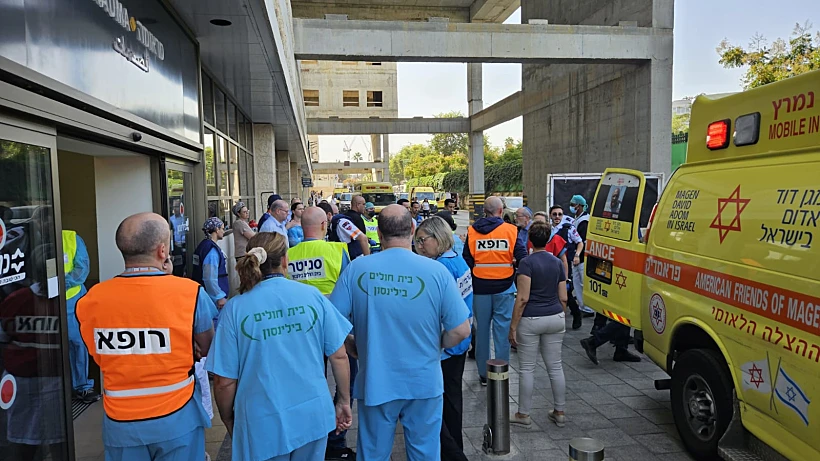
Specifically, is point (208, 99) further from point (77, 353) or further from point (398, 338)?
point (398, 338)

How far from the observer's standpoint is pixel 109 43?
13.8 ft

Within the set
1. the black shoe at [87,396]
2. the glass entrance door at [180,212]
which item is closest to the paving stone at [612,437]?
the glass entrance door at [180,212]

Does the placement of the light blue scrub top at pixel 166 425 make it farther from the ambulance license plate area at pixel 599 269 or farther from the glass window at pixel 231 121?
the glass window at pixel 231 121

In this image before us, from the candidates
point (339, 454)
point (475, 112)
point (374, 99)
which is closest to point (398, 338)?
point (339, 454)

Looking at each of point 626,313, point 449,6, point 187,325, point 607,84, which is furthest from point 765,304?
point 449,6

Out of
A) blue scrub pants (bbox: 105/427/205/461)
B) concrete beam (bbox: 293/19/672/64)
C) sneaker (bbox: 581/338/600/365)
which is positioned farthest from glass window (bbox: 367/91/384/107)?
blue scrub pants (bbox: 105/427/205/461)

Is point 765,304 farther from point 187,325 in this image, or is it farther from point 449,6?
point 449,6

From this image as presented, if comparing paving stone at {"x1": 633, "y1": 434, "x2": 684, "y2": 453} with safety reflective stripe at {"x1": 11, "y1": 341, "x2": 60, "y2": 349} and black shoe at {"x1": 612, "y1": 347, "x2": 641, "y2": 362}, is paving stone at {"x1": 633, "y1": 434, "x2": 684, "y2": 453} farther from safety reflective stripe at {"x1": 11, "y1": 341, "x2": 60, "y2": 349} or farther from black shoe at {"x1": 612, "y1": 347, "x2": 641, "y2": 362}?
safety reflective stripe at {"x1": 11, "y1": 341, "x2": 60, "y2": 349}

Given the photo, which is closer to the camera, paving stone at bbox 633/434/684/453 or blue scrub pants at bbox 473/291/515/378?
paving stone at bbox 633/434/684/453

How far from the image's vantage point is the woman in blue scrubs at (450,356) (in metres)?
3.95

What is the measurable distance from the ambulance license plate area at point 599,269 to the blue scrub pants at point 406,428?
10.4 feet

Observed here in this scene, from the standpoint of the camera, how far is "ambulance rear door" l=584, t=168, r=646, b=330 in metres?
5.24

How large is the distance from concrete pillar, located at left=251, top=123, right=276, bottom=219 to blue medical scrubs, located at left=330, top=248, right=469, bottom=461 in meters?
12.7

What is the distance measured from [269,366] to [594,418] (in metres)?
3.61
